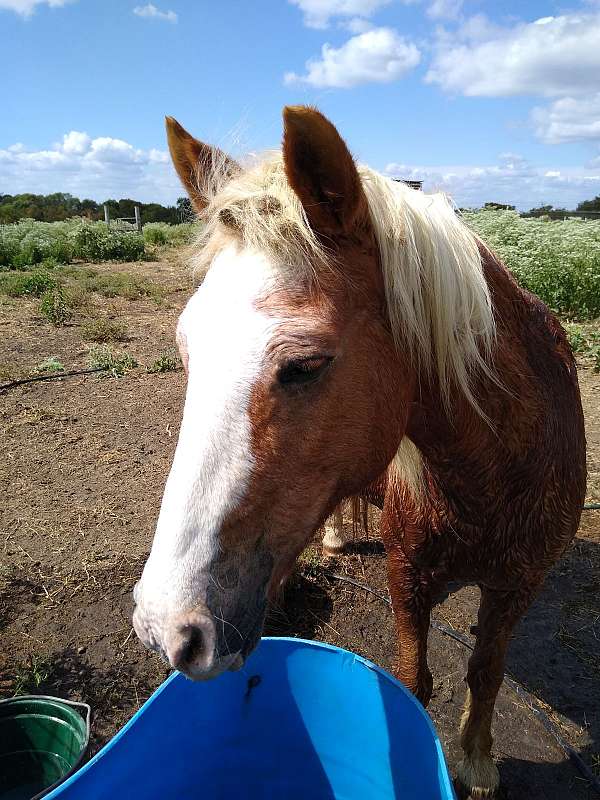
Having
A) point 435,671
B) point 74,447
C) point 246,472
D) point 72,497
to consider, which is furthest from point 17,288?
point 246,472

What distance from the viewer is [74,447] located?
17.4 feet

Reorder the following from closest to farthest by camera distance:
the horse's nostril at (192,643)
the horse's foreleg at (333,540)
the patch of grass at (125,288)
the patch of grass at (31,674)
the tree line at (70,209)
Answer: the horse's nostril at (192,643)
the patch of grass at (31,674)
the horse's foreleg at (333,540)
the patch of grass at (125,288)
the tree line at (70,209)

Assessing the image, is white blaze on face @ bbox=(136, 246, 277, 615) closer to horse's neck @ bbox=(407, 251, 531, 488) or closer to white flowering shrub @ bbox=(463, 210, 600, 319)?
horse's neck @ bbox=(407, 251, 531, 488)

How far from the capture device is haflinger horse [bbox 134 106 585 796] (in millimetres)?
1216

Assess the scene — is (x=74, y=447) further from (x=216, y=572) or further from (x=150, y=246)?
(x=150, y=246)

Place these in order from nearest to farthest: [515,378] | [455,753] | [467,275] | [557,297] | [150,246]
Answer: [467,275], [515,378], [455,753], [557,297], [150,246]

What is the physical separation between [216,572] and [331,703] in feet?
3.64

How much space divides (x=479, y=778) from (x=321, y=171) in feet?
8.41

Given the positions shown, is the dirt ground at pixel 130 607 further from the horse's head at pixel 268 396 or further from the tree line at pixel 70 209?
the tree line at pixel 70 209

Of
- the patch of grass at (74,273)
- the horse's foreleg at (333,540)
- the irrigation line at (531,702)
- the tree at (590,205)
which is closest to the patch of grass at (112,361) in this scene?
the horse's foreleg at (333,540)

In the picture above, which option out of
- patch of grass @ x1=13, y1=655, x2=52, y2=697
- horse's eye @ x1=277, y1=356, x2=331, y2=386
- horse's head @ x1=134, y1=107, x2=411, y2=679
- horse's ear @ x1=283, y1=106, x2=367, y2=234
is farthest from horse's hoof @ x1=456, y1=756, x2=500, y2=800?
horse's ear @ x1=283, y1=106, x2=367, y2=234

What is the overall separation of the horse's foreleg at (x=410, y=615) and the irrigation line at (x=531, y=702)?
0.77 meters

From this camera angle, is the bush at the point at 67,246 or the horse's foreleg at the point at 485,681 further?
the bush at the point at 67,246

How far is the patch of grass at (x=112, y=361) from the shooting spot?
7137 millimetres
